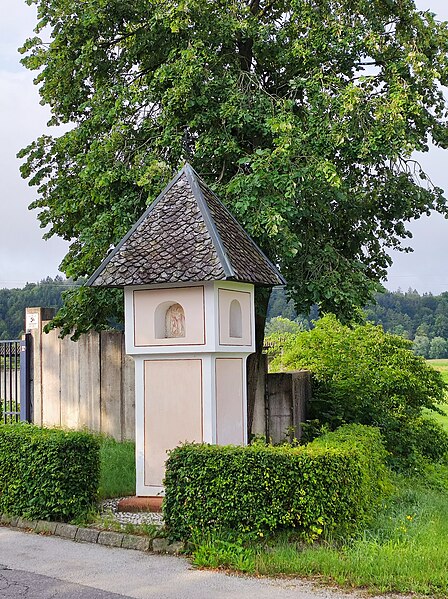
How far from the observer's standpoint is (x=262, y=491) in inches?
332

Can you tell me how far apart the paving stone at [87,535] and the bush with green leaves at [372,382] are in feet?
22.7

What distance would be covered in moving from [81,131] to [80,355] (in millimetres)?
4333

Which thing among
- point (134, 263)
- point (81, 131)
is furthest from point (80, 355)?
point (134, 263)

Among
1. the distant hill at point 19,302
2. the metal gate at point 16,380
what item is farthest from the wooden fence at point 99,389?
the distant hill at point 19,302

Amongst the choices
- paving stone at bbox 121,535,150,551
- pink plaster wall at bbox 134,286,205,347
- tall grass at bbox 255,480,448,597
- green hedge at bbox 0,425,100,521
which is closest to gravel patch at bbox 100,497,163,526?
green hedge at bbox 0,425,100,521

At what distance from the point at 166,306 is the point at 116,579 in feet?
13.4

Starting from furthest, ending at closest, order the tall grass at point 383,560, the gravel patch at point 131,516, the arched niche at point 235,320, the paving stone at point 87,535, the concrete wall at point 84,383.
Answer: the concrete wall at point 84,383 < the arched niche at point 235,320 < the gravel patch at point 131,516 < the paving stone at point 87,535 < the tall grass at point 383,560

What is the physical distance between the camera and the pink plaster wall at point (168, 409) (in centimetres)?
1027

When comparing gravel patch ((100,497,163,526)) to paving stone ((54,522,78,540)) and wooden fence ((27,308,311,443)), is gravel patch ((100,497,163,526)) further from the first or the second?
wooden fence ((27,308,311,443))

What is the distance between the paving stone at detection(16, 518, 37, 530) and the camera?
982 centimetres

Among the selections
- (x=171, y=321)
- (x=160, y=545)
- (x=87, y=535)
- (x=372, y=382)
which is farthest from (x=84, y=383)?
(x=160, y=545)

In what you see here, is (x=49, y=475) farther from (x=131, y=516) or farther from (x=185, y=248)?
(x=185, y=248)

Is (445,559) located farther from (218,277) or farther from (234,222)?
(234,222)

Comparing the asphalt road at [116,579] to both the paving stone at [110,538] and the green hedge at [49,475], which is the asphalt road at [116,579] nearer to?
the paving stone at [110,538]
